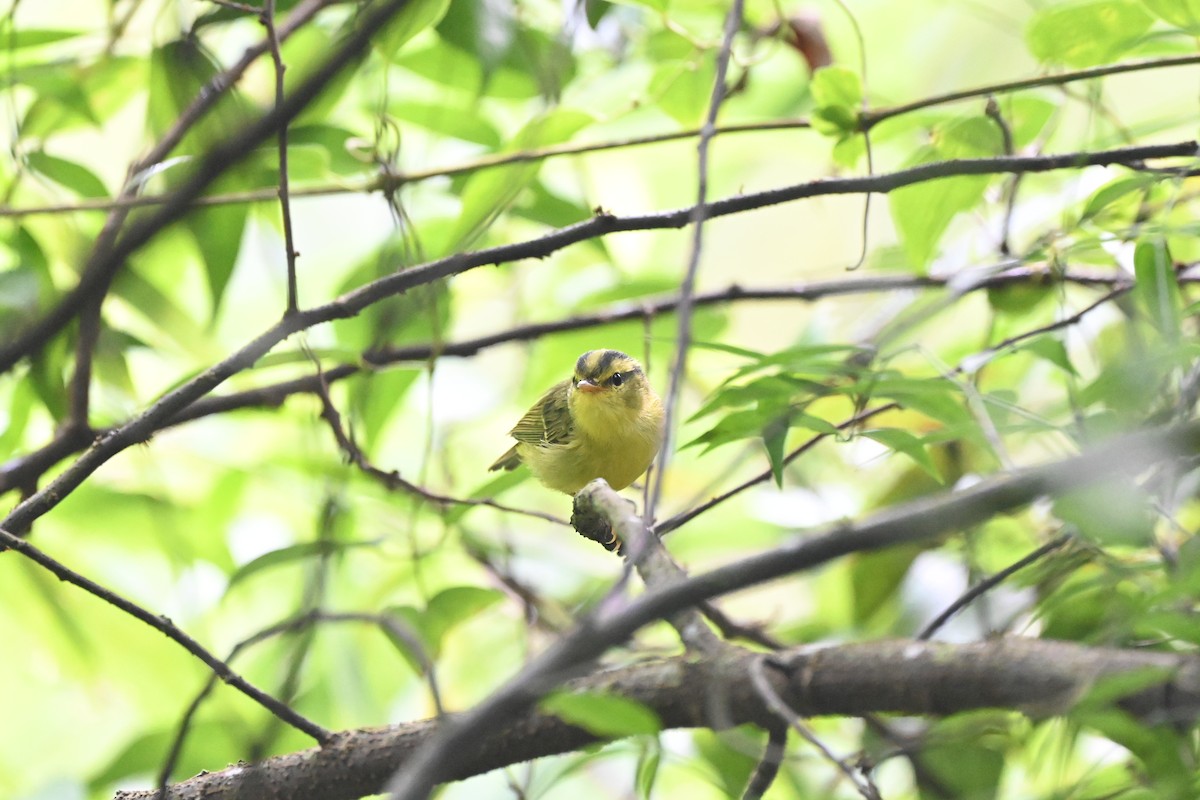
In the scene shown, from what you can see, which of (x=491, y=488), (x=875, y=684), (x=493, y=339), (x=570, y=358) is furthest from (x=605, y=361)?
(x=875, y=684)

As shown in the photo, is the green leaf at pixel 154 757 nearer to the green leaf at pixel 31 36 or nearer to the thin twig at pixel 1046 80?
the green leaf at pixel 31 36

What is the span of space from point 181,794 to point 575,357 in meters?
1.20

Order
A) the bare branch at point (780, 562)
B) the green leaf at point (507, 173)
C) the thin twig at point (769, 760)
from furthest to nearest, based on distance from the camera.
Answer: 1. the green leaf at point (507, 173)
2. the thin twig at point (769, 760)
3. the bare branch at point (780, 562)

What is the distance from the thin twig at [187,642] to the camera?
3.03ft

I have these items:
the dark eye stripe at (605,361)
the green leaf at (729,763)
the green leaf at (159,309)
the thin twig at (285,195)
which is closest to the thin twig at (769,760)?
the green leaf at (729,763)

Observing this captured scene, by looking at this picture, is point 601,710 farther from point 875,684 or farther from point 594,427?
point 594,427

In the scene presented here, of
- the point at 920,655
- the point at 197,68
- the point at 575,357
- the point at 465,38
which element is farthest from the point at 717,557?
the point at 920,655

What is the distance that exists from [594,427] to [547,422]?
0.52ft

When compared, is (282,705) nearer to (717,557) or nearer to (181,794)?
(181,794)

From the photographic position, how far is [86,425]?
5.06 feet

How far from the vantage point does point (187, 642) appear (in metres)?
0.96

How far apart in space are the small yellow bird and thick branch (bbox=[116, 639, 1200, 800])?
1.28 m

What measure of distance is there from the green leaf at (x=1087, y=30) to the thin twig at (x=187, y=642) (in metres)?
1.19

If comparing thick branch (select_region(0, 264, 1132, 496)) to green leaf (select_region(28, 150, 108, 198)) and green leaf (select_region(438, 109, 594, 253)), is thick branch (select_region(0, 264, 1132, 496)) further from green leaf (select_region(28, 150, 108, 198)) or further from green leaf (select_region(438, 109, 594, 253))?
Answer: green leaf (select_region(28, 150, 108, 198))
